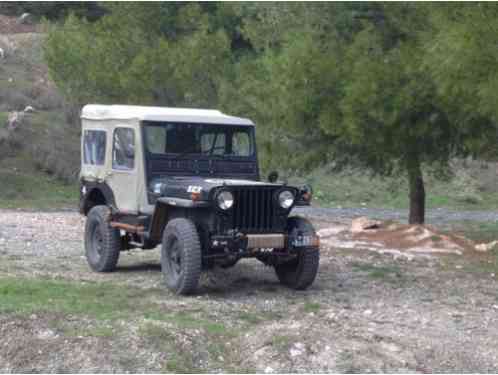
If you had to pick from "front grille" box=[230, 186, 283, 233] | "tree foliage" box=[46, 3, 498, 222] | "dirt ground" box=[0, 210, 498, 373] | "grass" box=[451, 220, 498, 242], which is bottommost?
"grass" box=[451, 220, 498, 242]

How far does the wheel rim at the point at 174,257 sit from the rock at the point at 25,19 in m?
35.4

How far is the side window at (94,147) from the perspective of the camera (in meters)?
12.8

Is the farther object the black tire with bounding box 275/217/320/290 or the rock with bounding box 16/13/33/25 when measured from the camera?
the rock with bounding box 16/13/33/25

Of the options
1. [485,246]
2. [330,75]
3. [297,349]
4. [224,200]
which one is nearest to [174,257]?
[224,200]

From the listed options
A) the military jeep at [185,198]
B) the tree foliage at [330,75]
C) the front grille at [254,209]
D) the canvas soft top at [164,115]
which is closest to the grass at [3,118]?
the tree foliage at [330,75]

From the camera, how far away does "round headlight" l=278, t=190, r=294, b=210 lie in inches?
438

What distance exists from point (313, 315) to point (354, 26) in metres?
8.80

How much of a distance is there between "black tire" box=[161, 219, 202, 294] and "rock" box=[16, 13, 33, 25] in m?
35.3

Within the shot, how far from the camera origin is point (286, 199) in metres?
11.1

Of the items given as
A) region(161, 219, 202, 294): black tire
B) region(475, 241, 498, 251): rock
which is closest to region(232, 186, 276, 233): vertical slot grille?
region(161, 219, 202, 294): black tire

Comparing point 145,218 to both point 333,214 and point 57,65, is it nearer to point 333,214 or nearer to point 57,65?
point 57,65

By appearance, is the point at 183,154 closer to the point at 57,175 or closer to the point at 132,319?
the point at 132,319

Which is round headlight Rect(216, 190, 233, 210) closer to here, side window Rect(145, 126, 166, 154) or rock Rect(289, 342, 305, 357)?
side window Rect(145, 126, 166, 154)

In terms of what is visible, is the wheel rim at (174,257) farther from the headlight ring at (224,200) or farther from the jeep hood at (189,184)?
the headlight ring at (224,200)
